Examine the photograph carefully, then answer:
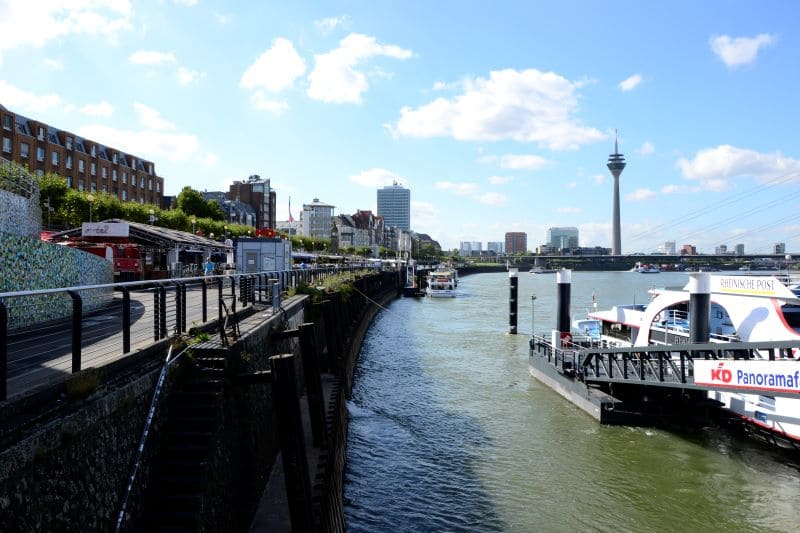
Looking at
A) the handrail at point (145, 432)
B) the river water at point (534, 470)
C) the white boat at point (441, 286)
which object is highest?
the handrail at point (145, 432)

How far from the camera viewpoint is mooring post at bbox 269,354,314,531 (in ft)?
25.9

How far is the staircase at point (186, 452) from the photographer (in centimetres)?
627

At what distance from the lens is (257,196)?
124938 millimetres

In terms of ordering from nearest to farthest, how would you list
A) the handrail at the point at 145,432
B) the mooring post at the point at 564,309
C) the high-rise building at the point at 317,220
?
the handrail at the point at 145,432 < the mooring post at the point at 564,309 < the high-rise building at the point at 317,220

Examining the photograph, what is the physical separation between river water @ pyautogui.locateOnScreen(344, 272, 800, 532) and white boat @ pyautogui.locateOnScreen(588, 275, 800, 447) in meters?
0.80

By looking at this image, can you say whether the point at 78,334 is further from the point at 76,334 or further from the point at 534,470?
the point at 534,470

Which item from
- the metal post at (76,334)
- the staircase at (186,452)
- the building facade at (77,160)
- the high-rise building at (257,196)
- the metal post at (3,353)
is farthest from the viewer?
the high-rise building at (257,196)

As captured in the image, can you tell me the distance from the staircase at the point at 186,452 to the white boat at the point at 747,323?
13579mm

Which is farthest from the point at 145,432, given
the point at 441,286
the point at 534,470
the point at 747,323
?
the point at 441,286

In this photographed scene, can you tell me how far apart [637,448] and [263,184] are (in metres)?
119

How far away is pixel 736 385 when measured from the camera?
12984 mm

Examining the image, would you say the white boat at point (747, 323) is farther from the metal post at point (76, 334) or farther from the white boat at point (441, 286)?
the white boat at point (441, 286)

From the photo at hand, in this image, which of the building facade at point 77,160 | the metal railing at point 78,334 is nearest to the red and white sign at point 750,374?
the metal railing at point 78,334

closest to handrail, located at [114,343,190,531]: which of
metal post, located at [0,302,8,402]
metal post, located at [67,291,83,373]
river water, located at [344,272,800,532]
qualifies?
metal post, located at [67,291,83,373]
